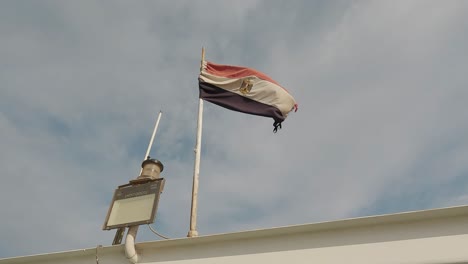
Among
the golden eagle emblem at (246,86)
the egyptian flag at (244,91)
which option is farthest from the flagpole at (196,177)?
the golden eagle emblem at (246,86)

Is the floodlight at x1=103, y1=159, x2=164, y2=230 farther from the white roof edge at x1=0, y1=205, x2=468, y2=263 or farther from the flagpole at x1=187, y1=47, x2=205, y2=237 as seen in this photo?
the flagpole at x1=187, y1=47, x2=205, y2=237

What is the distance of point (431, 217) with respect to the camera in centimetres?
445

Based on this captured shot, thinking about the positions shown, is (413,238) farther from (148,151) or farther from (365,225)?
(148,151)

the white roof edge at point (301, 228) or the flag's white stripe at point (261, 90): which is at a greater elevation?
the flag's white stripe at point (261, 90)

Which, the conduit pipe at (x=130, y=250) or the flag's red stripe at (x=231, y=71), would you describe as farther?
the flag's red stripe at (x=231, y=71)

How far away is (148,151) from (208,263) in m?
4.40

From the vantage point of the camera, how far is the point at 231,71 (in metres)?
9.57

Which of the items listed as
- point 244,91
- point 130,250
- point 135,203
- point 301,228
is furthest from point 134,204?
point 244,91

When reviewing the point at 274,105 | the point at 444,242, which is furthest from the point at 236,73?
the point at 444,242

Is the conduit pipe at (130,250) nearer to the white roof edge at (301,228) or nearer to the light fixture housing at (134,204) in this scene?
the white roof edge at (301,228)

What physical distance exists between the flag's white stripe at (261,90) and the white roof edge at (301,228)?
4.75 meters

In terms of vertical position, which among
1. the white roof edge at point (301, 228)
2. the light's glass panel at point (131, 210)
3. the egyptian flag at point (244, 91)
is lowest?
the white roof edge at point (301, 228)

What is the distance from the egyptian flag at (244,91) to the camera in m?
9.18

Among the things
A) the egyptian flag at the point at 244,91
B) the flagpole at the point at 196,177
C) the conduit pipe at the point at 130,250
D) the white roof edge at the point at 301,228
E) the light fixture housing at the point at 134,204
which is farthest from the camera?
the egyptian flag at the point at 244,91
